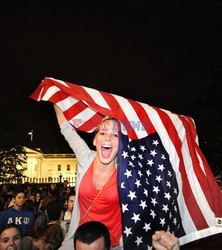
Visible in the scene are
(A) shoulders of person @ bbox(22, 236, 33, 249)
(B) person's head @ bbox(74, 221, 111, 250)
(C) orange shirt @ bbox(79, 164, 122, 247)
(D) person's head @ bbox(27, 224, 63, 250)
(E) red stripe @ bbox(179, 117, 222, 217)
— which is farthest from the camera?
(D) person's head @ bbox(27, 224, 63, 250)

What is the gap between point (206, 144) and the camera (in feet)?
68.4

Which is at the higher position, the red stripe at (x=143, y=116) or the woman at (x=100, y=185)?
the red stripe at (x=143, y=116)

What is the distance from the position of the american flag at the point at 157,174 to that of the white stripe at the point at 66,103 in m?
0.11

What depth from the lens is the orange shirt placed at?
11.8 feet

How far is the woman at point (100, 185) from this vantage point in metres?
3.61

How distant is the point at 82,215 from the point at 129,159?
795 mm

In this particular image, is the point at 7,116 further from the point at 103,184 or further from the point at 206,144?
the point at 103,184

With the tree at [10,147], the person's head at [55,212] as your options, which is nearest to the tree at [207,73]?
the person's head at [55,212]

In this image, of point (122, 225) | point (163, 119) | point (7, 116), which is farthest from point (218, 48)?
point (7, 116)

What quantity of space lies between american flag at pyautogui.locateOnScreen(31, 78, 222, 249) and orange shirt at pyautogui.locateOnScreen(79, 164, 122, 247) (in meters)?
0.16

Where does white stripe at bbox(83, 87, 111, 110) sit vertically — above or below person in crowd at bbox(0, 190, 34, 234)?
above

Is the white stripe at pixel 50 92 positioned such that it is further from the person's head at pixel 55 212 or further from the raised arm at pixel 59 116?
the person's head at pixel 55 212

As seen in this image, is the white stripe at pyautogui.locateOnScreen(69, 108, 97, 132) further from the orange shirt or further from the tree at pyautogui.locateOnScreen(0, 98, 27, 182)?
the tree at pyautogui.locateOnScreen(0, 98, 27, 182)

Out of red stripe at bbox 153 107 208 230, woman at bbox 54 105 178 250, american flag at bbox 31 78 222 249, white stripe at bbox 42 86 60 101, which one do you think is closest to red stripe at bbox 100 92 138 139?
american flag at bbox 31 78 222 249
